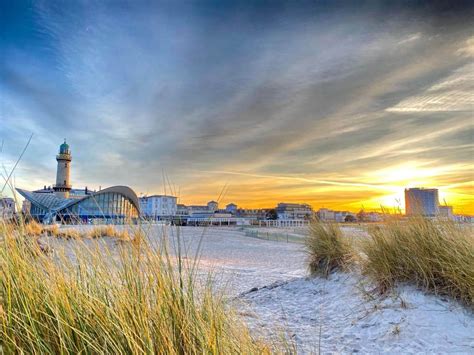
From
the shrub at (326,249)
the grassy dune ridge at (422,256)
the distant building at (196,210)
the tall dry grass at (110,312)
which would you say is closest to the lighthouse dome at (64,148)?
the distant building at (196,210)

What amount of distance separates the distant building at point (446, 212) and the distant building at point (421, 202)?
0.16ft

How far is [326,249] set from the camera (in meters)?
5.14

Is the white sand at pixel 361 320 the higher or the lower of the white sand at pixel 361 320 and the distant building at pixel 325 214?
the lower

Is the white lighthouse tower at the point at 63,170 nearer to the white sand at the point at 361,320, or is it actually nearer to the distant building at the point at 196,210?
the distant building at the point at 196,210

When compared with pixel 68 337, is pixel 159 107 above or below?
above

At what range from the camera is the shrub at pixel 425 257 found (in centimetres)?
314

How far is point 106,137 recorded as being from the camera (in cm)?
959

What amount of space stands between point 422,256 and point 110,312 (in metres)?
3.39

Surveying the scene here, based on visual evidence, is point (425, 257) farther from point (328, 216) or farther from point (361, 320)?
point (328, 216)

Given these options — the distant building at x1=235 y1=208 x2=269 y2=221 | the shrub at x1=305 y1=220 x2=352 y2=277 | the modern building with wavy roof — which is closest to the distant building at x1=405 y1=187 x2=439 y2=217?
the shrub at x1=305 y1=220 x2=352 y2=277

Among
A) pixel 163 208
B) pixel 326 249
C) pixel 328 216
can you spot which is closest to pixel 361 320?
pixel 326 249

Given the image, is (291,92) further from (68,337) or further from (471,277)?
(68,337)

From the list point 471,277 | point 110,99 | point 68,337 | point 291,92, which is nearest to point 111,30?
point 110,99

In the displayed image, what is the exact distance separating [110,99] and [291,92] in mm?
4854
